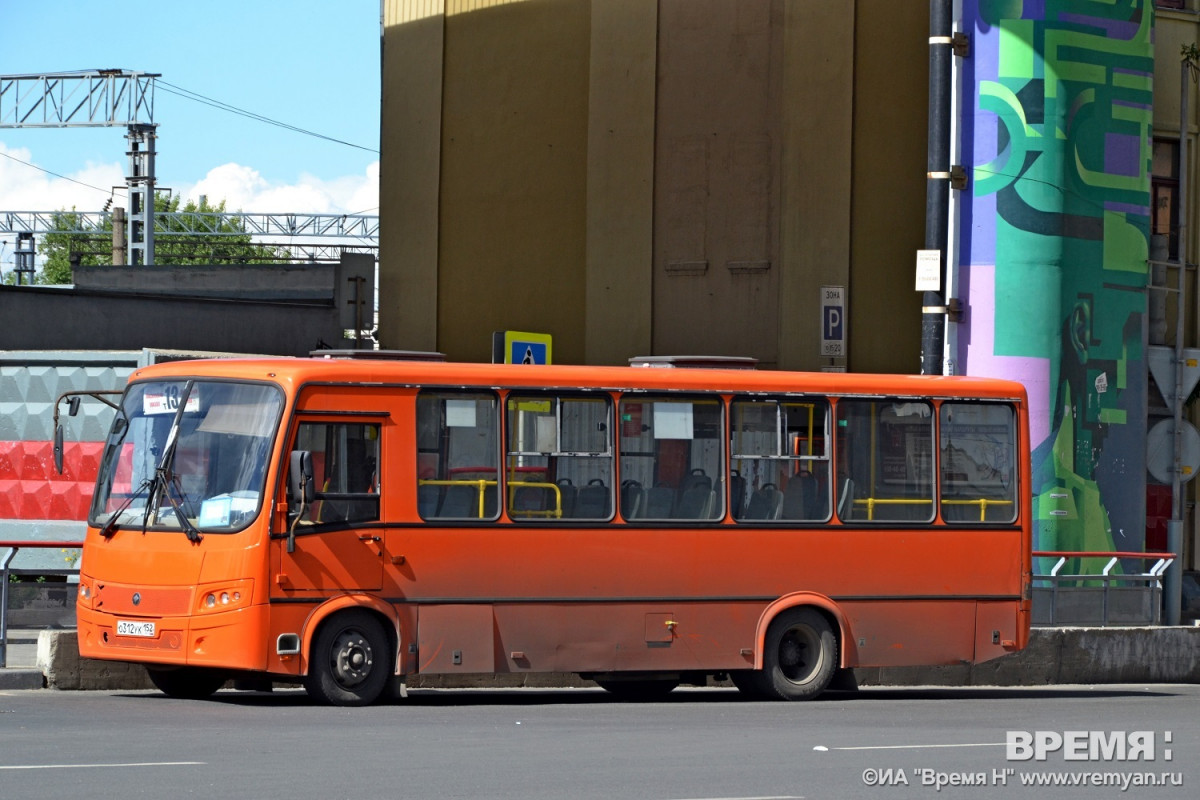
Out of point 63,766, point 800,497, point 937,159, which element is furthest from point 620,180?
point 63,766

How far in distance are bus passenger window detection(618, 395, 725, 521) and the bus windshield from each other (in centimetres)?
305

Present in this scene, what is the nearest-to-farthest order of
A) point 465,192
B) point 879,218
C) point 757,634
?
point 757,634, point 879,218, point 465,192

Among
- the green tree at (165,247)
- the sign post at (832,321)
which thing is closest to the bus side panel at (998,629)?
the sign post at (832,321)

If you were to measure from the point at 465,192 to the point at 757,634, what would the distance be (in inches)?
546

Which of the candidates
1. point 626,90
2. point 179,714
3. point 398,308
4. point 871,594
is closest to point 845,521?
point 871,594

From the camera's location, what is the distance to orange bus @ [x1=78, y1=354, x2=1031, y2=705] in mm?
13758

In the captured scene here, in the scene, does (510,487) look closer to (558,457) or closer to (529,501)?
(529,501)

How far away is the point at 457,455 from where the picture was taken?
14.5 metres

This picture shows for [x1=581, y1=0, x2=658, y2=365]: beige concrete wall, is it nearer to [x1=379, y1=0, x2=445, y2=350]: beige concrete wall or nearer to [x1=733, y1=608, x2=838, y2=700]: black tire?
[x1=379, y1=0, x2=445, y2=350]: beige concrete wall

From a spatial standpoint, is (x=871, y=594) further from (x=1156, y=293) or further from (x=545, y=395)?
(x=1156, y=293)

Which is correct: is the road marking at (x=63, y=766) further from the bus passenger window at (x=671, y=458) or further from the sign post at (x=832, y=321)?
the sign post at (x=832, y=321)

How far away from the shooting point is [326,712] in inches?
523

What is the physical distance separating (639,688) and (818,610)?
195 cm

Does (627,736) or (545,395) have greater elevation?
(545,395)
